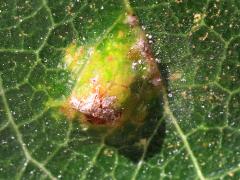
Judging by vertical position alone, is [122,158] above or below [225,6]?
below

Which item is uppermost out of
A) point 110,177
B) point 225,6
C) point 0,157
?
point 225,6

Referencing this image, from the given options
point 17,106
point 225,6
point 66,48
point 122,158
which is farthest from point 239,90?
point 17,106

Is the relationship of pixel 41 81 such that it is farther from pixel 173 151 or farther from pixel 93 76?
pixel 173 151

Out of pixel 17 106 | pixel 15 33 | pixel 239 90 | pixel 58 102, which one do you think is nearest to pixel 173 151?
pixel 239 90

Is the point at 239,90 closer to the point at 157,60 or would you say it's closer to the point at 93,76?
the point at 157,60

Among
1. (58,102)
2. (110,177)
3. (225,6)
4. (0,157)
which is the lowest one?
(110,177)

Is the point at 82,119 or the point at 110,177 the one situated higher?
the point at 82,119
